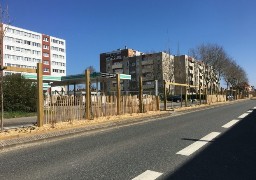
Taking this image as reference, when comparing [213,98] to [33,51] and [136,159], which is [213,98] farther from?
[33,51]

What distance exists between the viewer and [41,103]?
46.1 ft

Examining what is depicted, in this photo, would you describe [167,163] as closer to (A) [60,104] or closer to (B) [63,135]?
(B) [63,135]

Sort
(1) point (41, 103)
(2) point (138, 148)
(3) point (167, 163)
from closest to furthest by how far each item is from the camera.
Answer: (3) point (167, 163) → (2) point (138, 148) → (1) point (41, 103)

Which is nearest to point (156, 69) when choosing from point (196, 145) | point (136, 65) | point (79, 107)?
point (136, 65)

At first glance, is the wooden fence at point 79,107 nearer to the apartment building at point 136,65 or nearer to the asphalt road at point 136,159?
the asphalt road at point 136,159

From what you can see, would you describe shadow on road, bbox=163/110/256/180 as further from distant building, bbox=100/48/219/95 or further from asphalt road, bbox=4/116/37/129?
distant building, bbox=100/48/219/95

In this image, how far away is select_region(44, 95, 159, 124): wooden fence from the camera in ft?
50.3

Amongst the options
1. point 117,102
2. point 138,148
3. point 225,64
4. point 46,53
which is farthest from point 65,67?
point 138,148

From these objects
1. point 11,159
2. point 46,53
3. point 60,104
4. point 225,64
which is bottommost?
point 11,159

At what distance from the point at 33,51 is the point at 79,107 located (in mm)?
101135

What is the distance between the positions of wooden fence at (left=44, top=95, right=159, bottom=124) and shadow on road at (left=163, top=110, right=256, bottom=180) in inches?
299

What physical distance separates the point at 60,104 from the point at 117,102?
6.08 meters

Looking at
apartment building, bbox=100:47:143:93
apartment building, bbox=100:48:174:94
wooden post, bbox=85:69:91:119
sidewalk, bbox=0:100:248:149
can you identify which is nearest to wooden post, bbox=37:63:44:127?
sidewalk, bbox=0:100:248:149

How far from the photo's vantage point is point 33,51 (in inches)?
4491
